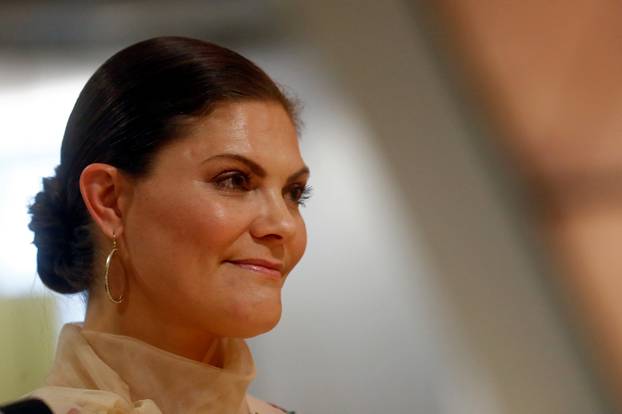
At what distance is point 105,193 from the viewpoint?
75 centimetres

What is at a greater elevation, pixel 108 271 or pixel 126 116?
pixel 126 116

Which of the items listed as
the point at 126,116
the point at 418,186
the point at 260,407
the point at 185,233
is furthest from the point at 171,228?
the point at 418,186

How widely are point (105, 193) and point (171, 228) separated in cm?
8

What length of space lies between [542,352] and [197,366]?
1.53ft

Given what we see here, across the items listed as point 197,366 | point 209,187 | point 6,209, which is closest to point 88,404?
point 197,366

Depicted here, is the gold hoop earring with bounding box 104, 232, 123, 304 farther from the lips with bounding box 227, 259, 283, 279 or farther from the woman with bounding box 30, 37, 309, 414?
the lips with bounding box 227, 259, 283, 279

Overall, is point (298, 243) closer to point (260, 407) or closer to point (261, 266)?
point (261, 266)

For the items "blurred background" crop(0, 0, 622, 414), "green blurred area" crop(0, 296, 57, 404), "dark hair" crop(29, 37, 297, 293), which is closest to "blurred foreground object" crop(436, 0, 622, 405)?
"blurred background" crop(0, 0, 622, 414)

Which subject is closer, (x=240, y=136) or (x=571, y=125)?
(x=240, y=136)

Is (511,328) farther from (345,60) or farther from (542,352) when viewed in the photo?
(345,60)

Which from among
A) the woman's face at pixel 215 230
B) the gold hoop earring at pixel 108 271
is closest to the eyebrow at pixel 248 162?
the woman's face at pixel 215 230

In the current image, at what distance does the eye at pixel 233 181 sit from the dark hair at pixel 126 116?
6 cm

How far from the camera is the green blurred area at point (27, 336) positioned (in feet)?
2.93

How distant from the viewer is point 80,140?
0.78m
